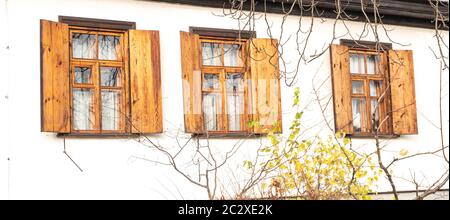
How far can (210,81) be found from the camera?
9.73m

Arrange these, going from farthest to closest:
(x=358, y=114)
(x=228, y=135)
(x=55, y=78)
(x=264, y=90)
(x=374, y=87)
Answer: (x=374, y=87) → (x=358, y=114) → (x=264, y=90) → (x=228, y=135) → (x=55, y=78)

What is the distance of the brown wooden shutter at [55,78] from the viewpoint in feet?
27.8

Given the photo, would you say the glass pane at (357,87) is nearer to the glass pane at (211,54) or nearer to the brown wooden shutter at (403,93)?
the brown wooden shutter at (403,93)

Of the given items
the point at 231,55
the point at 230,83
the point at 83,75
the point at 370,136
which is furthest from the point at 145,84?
the point at 370,136

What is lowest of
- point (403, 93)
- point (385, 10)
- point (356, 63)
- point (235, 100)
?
point (235, 100)

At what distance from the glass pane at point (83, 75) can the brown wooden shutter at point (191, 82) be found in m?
1.14

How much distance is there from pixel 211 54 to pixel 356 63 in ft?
7.48

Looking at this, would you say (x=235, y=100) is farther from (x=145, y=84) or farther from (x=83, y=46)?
(x=83, y=46)

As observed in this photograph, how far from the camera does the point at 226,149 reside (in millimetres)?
9656

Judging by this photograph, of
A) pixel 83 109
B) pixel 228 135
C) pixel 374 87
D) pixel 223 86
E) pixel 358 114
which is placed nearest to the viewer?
pixel 83 109

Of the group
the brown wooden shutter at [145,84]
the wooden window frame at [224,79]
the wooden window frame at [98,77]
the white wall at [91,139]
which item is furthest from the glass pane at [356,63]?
the wooden window frame at [98,77]

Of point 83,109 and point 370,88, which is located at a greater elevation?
point 370,88

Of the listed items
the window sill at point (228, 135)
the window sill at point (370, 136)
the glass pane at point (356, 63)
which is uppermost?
the glass pane at point (356, 63)
